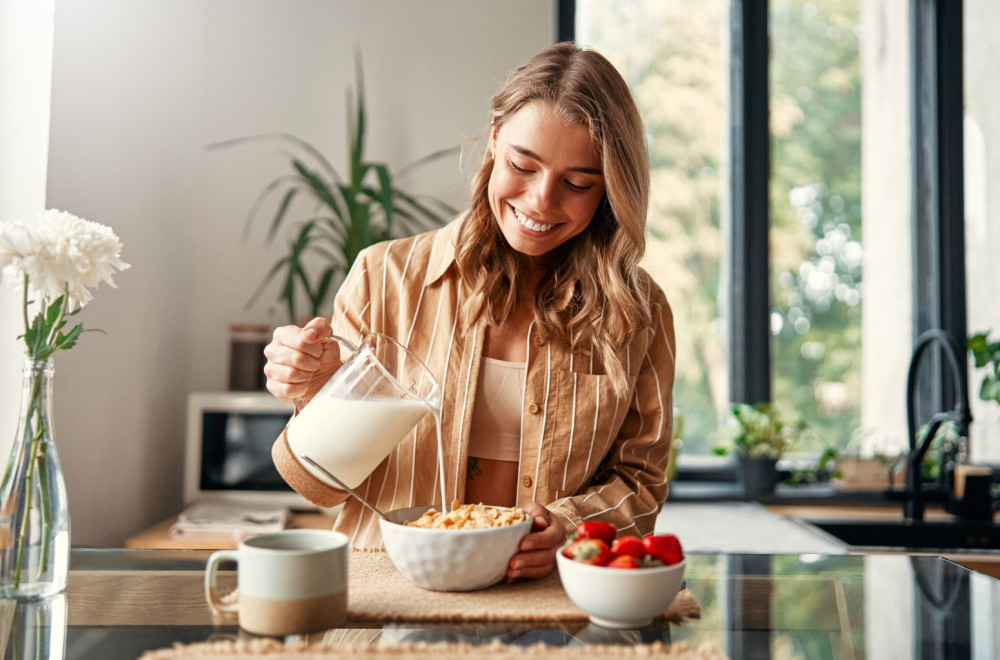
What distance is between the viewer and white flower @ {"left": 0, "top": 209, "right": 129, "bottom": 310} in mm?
804

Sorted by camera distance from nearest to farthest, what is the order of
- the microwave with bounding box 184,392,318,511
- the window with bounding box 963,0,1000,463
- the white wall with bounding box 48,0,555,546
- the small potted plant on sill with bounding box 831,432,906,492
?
the white wall with bounding box 48,0,555,546
the microwave with bounding box 184,392,318,511
the small potted plant on sill with bounding box 831,432,906,492
the window with bounding box 963,0,1000,463

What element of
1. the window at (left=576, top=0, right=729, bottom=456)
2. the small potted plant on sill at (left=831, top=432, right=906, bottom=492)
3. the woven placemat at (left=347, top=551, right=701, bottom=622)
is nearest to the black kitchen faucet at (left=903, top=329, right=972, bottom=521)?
the small potted plant on sill at (left=831, top=432, right=906, bottom=492)

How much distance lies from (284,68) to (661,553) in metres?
2.13

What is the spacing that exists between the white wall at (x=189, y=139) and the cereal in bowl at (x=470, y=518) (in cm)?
A: 124

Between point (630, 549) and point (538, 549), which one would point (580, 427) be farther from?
point (630, 549)

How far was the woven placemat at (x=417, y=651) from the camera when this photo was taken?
0.69 m

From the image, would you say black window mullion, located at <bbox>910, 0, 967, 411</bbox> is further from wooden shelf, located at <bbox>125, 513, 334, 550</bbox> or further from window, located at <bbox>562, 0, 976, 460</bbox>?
wooden shelf, located at <bbox>125, 513, 334, 550</bbox>

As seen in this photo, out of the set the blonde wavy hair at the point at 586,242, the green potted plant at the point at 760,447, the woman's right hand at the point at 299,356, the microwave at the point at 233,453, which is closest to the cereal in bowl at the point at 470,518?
the woman's right hand at the point at 299,356

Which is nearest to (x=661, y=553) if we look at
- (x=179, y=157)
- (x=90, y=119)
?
(x=90, y=119)

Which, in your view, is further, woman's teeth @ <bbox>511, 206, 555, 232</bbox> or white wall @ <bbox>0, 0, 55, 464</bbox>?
white wall @ <bbox>0, 0, 55, 464</bbox>

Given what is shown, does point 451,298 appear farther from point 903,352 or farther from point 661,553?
point 903,352

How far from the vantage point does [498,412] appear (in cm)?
132

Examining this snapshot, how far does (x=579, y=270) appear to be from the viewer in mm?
1402

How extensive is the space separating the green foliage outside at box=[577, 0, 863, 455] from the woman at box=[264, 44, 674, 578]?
1.45 m
